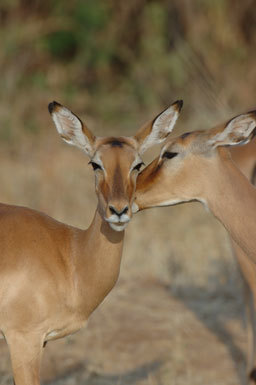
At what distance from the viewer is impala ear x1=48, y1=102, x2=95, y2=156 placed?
5.40 m

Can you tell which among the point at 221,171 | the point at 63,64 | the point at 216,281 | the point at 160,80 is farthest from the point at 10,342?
the point at 63,64

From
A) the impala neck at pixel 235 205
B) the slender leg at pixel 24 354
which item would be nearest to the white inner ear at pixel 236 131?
the impala neck at pixel 235 205

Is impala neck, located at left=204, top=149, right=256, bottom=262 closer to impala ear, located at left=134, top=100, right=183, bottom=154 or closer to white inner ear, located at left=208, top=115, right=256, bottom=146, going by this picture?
white inner ear, located at left=208, top=115, right=256, bottom=146

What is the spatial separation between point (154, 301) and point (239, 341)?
1312mm

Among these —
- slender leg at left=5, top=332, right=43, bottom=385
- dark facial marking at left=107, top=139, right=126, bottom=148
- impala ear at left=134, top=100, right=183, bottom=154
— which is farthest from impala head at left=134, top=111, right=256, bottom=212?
slender leg at left=5, top=332, right=43, bottom=385

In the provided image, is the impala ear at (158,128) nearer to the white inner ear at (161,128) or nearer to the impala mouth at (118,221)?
the white inner ear at (161,128)

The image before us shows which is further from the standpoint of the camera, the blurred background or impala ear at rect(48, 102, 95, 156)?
the blurred background

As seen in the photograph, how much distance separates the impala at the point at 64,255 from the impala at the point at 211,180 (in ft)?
0.66

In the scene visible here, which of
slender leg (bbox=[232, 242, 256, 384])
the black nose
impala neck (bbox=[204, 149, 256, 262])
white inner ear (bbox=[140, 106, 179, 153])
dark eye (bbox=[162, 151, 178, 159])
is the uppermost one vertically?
white inner ear (bbox=[140, 106, 179, 153])

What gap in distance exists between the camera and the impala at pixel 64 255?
16.8 ft

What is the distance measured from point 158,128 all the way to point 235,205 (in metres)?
0.82

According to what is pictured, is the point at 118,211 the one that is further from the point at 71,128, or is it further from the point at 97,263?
the point at 71,128

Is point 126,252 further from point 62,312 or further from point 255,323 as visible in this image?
point 62,312

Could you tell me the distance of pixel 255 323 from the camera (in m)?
6.98
